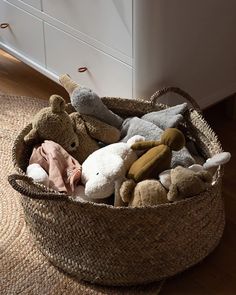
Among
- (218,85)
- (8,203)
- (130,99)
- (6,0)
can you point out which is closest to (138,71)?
(130,99)

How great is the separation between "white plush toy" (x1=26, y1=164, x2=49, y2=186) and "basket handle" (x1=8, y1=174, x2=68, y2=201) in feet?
0.11

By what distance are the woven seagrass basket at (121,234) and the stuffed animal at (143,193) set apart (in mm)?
53

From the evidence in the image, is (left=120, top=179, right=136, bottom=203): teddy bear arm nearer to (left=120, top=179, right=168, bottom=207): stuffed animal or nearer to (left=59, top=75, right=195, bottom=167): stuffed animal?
(left=120, top=179, right=168, bottom=207): stuffed animal

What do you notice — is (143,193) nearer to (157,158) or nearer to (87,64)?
(157,158)

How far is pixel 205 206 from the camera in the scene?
144 cm

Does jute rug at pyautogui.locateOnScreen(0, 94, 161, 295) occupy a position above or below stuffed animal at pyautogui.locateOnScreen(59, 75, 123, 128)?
below

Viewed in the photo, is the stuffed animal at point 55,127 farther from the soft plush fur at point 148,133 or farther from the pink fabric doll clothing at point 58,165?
the soft plush fur at point 148,133

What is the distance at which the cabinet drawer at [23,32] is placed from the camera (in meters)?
2.12

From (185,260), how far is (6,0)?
125 cm

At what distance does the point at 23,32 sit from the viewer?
220cm

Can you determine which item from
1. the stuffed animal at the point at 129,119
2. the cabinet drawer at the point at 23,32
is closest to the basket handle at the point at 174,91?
the stuffed animal at the point at 129,119

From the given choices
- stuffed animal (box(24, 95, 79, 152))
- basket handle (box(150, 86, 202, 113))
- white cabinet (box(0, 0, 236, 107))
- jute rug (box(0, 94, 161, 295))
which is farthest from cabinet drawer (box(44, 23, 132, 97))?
jute rug (box(0, 94, 161, 295))

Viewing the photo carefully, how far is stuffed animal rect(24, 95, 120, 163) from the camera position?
5.22 ft

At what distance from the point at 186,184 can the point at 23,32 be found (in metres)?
1.08
